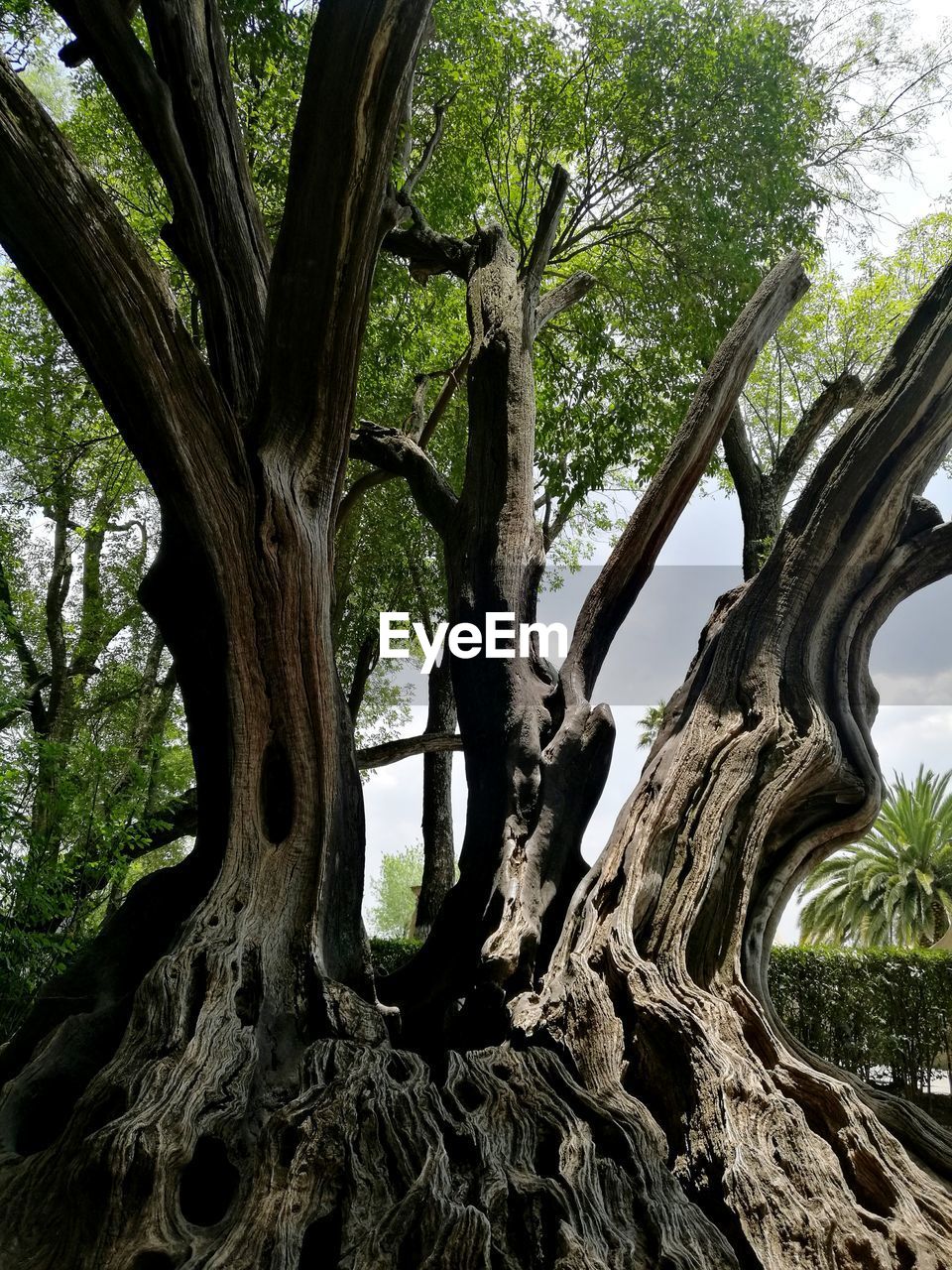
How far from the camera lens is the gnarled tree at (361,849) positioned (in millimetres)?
1782

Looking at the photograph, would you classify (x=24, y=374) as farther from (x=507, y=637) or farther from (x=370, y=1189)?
(x=370, y=1189)

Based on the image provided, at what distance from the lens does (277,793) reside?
10.1 ft

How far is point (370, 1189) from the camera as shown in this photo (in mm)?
1773

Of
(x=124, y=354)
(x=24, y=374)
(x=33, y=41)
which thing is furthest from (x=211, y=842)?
(x=24, y=374)

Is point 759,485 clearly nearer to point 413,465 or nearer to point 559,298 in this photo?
point 559,298

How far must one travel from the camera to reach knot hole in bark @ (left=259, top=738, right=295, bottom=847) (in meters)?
3.01

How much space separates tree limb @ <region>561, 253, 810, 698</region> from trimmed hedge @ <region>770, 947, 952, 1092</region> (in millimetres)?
7369

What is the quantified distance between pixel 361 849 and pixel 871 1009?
28.8ft

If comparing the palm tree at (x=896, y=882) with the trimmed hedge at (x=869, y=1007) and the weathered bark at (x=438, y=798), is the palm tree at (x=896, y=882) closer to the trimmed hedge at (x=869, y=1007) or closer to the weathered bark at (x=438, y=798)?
the trimmed hedge at (x=869, y=1007)

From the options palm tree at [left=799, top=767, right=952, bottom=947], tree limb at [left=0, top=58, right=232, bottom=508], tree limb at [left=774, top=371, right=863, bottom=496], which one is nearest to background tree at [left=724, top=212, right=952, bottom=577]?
tree limb at [left=774, top=371, right=863, bottom=496]

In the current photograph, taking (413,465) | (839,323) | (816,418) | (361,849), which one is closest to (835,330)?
(839,323)

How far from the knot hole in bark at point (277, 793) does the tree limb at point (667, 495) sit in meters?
1.37

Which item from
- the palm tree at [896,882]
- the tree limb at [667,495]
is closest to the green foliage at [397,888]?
the palm tree at [896,882]

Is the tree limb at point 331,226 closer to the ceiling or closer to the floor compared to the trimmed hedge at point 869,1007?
closer to the ceiling
